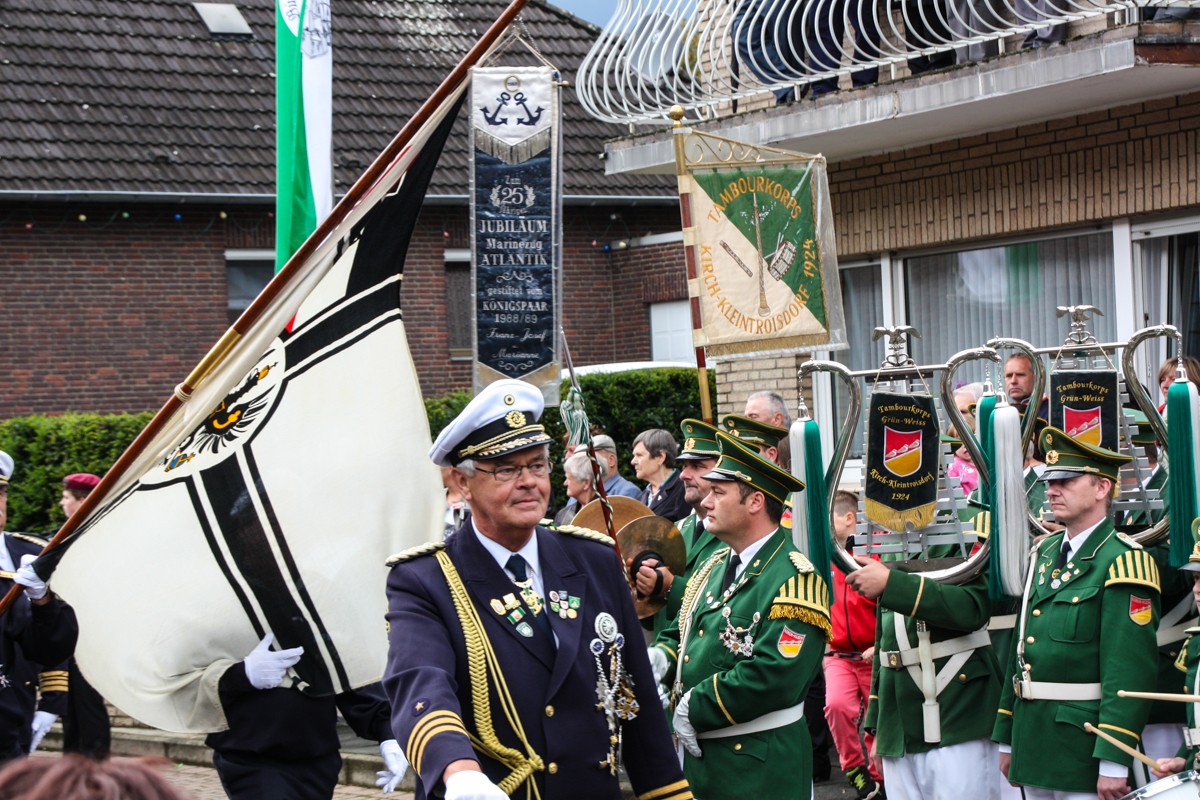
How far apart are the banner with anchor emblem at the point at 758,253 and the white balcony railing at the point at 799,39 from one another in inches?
86.0

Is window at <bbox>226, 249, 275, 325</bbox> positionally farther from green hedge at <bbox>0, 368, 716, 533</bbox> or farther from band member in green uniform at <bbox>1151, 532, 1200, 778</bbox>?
band member in green uniform at <bbox>1151, 532, 1200, 778</bbox>

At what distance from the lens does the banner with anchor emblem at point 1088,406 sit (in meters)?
5.12

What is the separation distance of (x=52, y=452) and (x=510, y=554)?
37.0 feet

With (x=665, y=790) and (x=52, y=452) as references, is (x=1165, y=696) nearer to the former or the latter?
(x=665, y=790)

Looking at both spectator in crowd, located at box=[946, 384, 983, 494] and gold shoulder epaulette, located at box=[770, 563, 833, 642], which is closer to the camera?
gold shoulder epaulette, located at box=[770, 563, 833, 642]

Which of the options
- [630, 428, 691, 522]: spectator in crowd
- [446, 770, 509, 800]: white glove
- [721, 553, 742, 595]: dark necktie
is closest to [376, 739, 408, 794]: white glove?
[721, 553, 742, 595]: dark necktie

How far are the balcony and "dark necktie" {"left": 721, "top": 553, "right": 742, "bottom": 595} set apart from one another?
4588mm

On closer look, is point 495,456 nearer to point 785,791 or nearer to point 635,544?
point 785,791

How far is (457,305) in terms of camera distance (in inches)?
698

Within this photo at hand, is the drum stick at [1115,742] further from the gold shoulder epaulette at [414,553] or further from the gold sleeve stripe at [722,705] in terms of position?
the gold shoulder epaulette at [414,553]

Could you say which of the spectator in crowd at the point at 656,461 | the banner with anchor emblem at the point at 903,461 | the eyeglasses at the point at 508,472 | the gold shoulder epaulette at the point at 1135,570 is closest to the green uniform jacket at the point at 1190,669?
the gold shoulder epaulette at the point at 1135,570

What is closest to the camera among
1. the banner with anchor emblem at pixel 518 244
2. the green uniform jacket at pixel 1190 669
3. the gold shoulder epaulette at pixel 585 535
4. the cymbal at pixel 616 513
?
the gold shoulder epaulette at pixel 585 535

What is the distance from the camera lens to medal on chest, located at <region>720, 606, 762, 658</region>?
14.0 feet

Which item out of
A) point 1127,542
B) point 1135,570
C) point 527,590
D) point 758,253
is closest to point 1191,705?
point 1135,570
